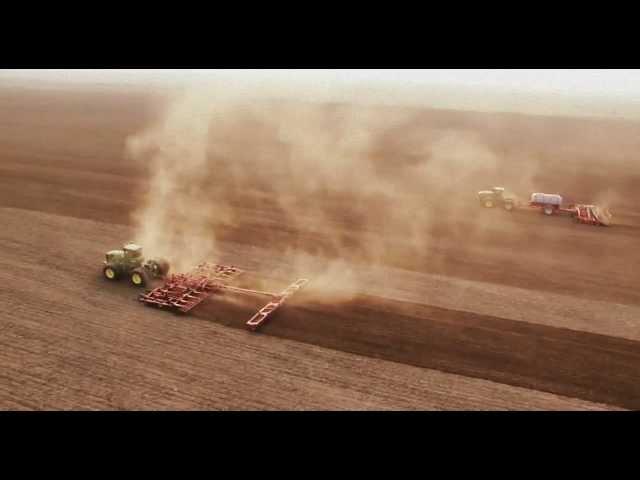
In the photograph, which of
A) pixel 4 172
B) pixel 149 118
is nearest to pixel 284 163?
pixel 4 172

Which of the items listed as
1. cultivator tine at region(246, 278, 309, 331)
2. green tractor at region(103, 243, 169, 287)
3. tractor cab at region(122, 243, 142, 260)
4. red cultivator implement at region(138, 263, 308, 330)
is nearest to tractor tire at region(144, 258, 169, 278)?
green tractor at region(103, 243, 169, 287)

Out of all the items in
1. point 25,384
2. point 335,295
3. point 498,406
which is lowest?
point 25,384

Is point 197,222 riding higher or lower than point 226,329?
higher

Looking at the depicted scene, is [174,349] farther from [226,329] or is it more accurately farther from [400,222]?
[400,222]

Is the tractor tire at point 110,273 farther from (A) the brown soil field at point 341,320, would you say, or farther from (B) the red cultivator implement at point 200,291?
(B) the red cultivator implement at point 200,291

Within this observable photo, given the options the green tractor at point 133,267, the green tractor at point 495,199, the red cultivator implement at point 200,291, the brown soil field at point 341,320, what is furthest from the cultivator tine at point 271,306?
the green tractor at point 495,199

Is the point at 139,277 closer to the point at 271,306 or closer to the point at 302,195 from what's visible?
the point at 271,306

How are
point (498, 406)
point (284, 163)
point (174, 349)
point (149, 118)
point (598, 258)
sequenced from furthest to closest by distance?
point (149, 118) → point (284, 163) → point (598, 258) → point (174, 349) → point (498, 406)
